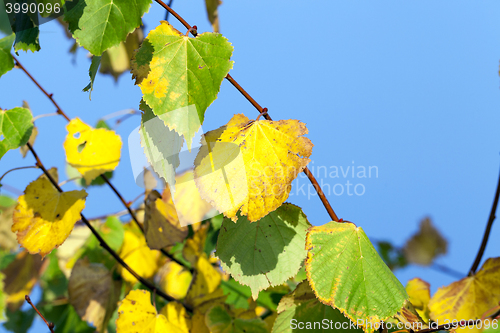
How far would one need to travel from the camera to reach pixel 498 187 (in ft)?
2.52

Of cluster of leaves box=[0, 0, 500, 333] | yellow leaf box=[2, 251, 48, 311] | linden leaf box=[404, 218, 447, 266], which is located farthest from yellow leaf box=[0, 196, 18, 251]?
linden leaf box=[404, 218, 447, 266]

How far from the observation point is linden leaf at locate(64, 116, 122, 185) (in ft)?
2.52

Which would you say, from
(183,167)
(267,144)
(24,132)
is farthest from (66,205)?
(267,144)

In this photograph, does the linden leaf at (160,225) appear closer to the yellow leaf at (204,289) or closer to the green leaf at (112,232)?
the yellow leaf at (204,289)

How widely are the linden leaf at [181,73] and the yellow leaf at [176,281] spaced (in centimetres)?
57

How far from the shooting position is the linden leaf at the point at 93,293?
0.84m

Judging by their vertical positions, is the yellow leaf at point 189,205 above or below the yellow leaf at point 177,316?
above

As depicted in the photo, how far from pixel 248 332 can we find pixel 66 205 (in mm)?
413

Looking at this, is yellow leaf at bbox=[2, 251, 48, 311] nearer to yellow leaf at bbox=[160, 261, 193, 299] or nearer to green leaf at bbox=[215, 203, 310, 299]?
yellow leaf at bbox=[160, 261, 193, 299]

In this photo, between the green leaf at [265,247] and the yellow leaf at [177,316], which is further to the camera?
the yellow leaf at [177,316]

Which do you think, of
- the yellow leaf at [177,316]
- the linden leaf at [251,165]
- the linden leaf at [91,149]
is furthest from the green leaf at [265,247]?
the linden leaf at [91,149]

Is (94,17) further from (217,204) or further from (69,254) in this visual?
(69,254)

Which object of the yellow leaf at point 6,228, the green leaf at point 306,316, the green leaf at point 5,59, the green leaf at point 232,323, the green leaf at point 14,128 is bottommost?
the yellow leaf at point 6,228

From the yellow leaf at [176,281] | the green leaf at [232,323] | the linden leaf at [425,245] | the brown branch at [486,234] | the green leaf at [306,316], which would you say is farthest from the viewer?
the linden leaf at [425,245]
